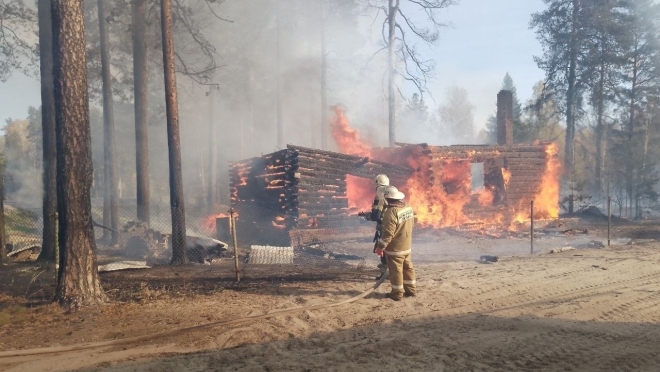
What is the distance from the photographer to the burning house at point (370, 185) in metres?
17.6

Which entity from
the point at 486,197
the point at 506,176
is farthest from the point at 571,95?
the point at 486,197

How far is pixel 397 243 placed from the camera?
25.6 ft

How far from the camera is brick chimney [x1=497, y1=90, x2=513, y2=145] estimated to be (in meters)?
24.5

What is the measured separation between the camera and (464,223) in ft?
68.6

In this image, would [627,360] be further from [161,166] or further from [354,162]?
[161,166]

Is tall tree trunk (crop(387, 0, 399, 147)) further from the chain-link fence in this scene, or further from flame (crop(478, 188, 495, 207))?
the chain-link fence

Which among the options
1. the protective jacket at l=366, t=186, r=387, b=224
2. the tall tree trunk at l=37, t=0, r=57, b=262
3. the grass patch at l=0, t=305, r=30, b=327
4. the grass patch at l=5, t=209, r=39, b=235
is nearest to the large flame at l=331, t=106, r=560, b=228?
the protective jacket at l=366, t=186, r=387, b=224

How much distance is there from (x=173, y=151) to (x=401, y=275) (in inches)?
299

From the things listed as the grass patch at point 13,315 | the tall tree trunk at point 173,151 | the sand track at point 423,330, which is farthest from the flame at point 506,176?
the grass patch at point 13,315

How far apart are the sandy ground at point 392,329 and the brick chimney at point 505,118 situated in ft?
52.7

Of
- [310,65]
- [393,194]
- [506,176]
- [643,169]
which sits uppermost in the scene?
[310,65]

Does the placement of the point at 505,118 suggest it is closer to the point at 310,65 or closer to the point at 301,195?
the point at 301,195

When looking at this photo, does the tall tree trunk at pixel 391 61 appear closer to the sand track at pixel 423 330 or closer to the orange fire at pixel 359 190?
the orange fire at pixel 359 190

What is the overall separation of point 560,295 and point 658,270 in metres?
3.73
